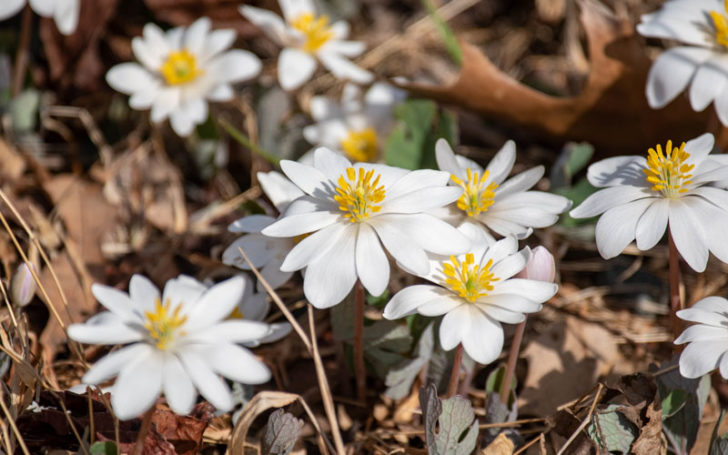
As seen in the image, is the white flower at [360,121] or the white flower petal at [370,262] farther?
the white flower at [360,121]

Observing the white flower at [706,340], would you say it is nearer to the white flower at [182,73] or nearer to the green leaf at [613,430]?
the green leaf at [613,430]

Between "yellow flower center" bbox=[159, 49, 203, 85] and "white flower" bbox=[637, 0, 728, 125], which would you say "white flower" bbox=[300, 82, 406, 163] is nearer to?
"yellow flower center" bbox=[159, 49, 203, 85]

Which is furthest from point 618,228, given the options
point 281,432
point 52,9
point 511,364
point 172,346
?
point 52,9

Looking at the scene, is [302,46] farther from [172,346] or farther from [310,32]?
[172,346]

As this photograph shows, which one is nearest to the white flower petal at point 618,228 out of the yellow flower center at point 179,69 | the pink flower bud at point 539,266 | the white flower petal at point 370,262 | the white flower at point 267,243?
the pink flower bud at point 539,266

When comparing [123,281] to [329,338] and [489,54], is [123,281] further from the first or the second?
[489,54]

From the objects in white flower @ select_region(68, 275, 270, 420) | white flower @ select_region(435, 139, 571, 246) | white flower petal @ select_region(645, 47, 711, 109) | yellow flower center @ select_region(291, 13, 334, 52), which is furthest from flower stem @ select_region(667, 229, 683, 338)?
yellow flower center @ select_region(291, 13, 334, 52)

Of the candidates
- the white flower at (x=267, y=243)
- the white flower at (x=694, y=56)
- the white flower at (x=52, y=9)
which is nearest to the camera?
the white flower at (x=267, y=243)
